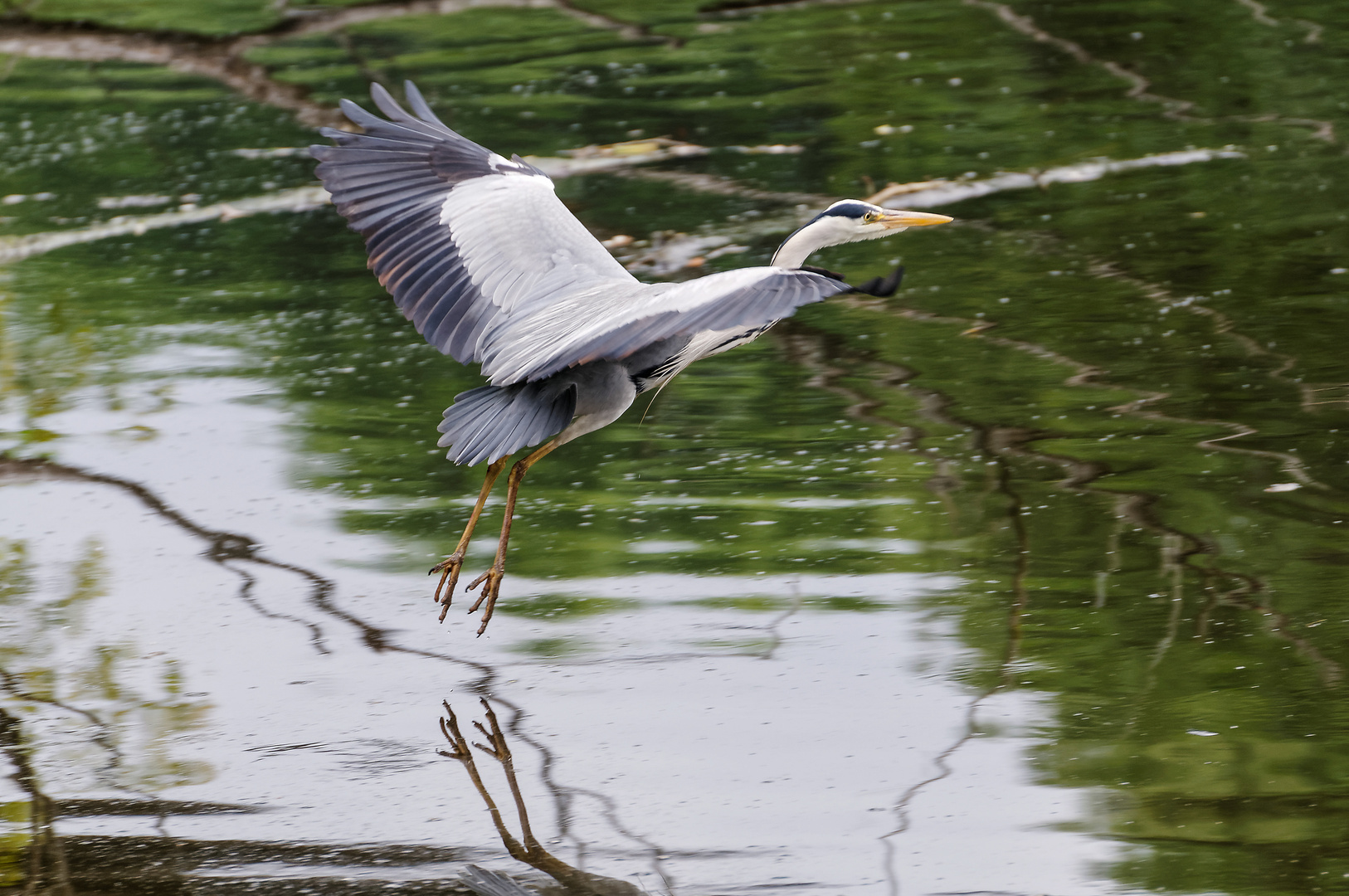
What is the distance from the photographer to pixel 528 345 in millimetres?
4586

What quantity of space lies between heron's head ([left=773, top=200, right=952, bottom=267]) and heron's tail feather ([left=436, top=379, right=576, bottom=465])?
733mm

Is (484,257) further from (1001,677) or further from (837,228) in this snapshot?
(1001,677)

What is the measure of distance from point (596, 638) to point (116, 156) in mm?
6934

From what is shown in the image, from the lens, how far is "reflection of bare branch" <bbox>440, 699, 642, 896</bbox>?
3434mm

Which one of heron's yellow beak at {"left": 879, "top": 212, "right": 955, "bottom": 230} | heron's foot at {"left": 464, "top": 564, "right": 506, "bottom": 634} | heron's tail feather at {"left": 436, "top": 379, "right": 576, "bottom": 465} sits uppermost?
heron's yellow beak at {"left": 879, "top": 212, "right": 955, "bottom": 230}

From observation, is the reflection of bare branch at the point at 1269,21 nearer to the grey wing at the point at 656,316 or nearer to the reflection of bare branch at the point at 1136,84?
the reflection of bare branch at the point at 1136,84

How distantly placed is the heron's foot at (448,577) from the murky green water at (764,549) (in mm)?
90

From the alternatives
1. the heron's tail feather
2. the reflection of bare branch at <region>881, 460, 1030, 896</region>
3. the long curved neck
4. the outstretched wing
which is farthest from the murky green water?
the long curved neck

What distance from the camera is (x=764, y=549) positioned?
5.08 meters

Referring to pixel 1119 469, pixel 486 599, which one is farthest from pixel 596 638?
pixel 1119 469

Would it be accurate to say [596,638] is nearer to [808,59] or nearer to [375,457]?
[375,457]

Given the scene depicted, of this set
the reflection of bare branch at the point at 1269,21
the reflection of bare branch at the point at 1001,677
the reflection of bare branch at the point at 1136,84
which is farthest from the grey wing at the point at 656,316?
the reflection of bare branch at the point at 1269,21

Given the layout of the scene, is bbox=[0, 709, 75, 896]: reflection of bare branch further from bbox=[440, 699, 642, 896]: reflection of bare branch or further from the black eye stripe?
the black eye stripe

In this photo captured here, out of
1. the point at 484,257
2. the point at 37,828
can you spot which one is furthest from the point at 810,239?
the point at 37,828
